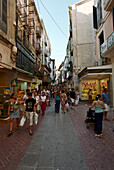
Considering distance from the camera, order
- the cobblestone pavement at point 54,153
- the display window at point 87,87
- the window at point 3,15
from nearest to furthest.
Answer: the cobblestone pavement at point 54,153, the window at point 3,15, the display window at point 87,87

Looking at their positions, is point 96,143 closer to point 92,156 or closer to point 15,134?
point 92,156

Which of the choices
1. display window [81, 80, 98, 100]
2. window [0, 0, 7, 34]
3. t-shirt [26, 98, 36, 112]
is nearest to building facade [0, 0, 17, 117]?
window [0, 0, 7, 34]

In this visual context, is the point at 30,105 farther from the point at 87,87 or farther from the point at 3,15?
the point at 87,87

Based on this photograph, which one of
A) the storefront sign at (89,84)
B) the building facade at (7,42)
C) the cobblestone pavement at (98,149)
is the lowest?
the cobblestone pavement at (98,149)

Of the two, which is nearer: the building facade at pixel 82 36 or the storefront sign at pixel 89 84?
the storefront sign at pixel 89 84

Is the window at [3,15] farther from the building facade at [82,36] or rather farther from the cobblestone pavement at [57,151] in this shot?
the building facade at [82,36]

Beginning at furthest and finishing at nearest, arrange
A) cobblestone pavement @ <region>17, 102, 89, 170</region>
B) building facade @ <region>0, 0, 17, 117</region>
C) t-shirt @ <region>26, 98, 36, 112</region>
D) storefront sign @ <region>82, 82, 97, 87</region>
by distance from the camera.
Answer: storefront sign @ <region>82, 82, 97, 87</region> → building facade @ <region>0, 0, 17, 117</region> → t-shirt @ <region>26, 98, 36, 112</region> → cobblestone pavement @ <region>17, 102, 89, 170</region>

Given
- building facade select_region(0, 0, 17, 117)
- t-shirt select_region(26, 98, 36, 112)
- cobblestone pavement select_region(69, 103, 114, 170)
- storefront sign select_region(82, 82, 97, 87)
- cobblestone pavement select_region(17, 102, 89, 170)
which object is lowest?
cobblestone pavement select_region(17, 102, 89, 170)

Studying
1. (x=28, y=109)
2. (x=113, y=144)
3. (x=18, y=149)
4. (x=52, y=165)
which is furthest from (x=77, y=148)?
(x=28, y=109)

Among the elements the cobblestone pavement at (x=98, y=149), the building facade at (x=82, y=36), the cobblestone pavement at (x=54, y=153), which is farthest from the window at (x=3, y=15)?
the building facade at (x=82, y=36)

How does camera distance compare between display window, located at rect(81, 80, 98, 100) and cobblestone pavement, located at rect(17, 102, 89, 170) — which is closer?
cobblestone pavement, located at rect(17, 102, 89, 170)

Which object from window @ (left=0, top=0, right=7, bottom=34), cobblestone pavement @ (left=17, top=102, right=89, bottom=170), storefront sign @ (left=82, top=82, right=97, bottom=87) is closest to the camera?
cobblestone pavement @ (left=17, top=102, right=89, bottom=170)

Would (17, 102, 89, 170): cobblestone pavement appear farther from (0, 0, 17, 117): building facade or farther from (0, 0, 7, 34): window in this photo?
(0, 0, 7, 34): window

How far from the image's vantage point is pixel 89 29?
726 inches
